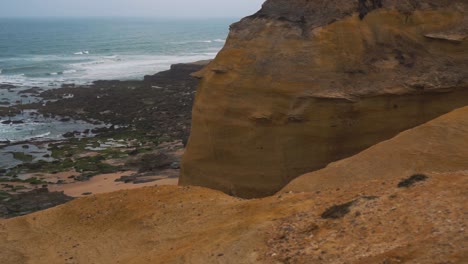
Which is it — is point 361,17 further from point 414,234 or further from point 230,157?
point 414,234

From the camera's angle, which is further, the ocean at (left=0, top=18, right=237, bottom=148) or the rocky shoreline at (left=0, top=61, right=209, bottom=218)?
the ocean at (left=0, top=18, right=237, bottom=148)

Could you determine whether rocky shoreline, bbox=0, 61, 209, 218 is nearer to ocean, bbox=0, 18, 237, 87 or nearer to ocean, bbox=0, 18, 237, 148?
ocean, bbox=0, 18, 237, 148

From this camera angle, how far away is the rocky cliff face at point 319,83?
12.8 metres

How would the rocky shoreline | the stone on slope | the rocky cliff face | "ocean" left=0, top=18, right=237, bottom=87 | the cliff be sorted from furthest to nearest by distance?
1. "ocean" left=0, top=18, right=237, bottom=87
2. the rocky shoreline
3. the rocky cliff face
4. the stone on slope
5. the cliff

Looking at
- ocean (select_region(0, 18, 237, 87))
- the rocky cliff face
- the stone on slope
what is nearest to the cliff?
the stone on slope

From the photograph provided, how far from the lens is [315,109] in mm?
12781

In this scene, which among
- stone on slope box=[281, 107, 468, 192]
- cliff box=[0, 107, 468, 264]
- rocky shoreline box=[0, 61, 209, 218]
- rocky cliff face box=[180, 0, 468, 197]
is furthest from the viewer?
rocky shoreline box=[0, 61, 209, 218]

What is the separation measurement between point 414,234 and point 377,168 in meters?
3.57

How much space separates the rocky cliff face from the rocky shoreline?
9919 millimetres

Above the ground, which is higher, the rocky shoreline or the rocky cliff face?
the rocky cliff face

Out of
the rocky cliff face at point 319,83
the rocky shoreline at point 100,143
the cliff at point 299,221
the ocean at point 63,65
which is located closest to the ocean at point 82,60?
the ocean at point 63,65

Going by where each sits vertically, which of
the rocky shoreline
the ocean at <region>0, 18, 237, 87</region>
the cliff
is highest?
the cliff

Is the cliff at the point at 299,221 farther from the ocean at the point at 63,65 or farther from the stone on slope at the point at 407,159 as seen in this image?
the ocean at the point at 63,65

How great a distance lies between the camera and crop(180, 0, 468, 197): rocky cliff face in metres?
12.8
